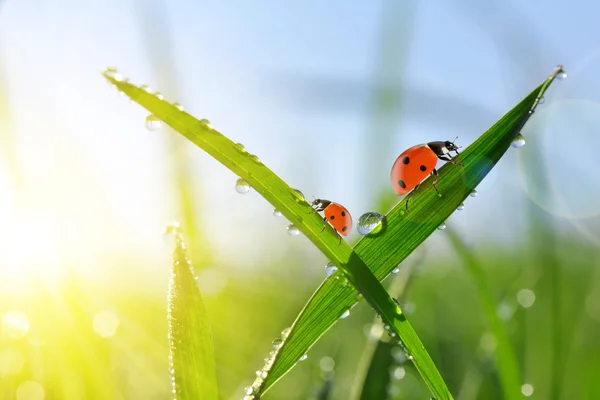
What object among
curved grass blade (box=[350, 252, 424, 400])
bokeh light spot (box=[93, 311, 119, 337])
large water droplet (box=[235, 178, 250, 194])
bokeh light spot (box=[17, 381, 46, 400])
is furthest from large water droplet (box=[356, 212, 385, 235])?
bokeh light spot (box=[93, 311, 119, 337])

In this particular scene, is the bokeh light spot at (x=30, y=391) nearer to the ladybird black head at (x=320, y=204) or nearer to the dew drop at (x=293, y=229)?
the ladybird black head at (x=320, y=204)

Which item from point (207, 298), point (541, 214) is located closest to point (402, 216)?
point (541, 214)

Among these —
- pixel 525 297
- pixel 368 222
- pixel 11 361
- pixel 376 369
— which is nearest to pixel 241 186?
pixel 368 222

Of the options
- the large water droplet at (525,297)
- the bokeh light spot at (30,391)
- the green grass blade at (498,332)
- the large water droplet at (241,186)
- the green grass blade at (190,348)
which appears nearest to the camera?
the green grass blade at (190,348)

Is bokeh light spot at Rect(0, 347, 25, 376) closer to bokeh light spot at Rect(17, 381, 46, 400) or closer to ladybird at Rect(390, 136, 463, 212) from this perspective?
bokeh light spot at Rect(17, 381, 46, 400)

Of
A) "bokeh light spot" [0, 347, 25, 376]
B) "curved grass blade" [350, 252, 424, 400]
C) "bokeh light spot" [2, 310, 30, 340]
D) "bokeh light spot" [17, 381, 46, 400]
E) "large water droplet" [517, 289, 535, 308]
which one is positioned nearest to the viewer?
"curved grass blade" [350, 252, 424, 400]

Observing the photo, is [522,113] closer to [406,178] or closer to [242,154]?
[242,154]

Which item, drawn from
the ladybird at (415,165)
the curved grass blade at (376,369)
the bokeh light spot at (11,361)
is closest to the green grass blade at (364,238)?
the curved grass blade at (376,369)
